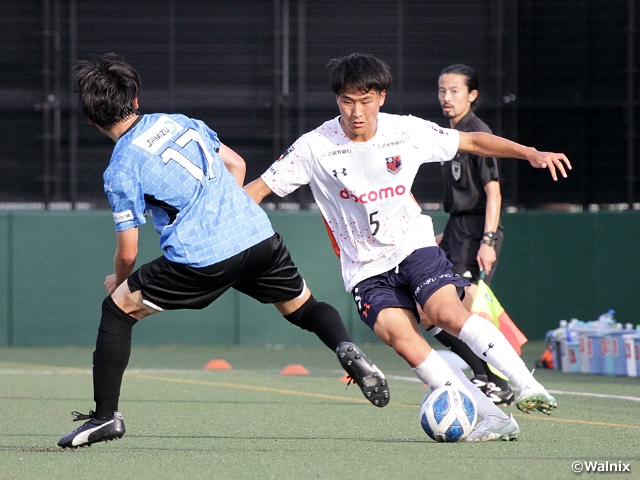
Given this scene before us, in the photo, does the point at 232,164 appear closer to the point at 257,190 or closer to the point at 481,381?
the point at 257,190

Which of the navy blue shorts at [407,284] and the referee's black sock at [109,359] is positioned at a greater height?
the navy blue shorts at [407,284]

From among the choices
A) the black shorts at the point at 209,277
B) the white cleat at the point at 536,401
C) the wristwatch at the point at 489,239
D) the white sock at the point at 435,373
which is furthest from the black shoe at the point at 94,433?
the wristwatch at the point at 489,239

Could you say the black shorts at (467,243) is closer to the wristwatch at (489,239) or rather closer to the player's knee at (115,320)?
the wristwatch at (489,239)

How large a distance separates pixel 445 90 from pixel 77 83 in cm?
324

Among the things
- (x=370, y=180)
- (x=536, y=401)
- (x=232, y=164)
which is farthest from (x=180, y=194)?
(x=536, y=401)

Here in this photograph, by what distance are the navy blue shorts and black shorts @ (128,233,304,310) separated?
1.44 ft

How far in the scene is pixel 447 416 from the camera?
5477 millimetres

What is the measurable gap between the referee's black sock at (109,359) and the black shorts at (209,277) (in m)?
0.19

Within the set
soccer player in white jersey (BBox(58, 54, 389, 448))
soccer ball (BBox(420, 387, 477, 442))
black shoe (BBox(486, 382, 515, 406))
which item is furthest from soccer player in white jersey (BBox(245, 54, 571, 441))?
black shoe (BBox(486, 382, 515, 406))

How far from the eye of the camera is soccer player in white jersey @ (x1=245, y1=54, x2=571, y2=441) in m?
5.59

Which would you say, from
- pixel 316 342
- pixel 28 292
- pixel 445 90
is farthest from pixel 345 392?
pixel 28 292

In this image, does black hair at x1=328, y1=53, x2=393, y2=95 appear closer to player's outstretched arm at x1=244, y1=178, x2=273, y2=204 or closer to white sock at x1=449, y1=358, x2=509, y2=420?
player's outstretched arm at x1=244, y1=178, x2=273, y2=204

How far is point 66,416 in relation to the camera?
7.04 metres

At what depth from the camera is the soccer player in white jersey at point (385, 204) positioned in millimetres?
5590
